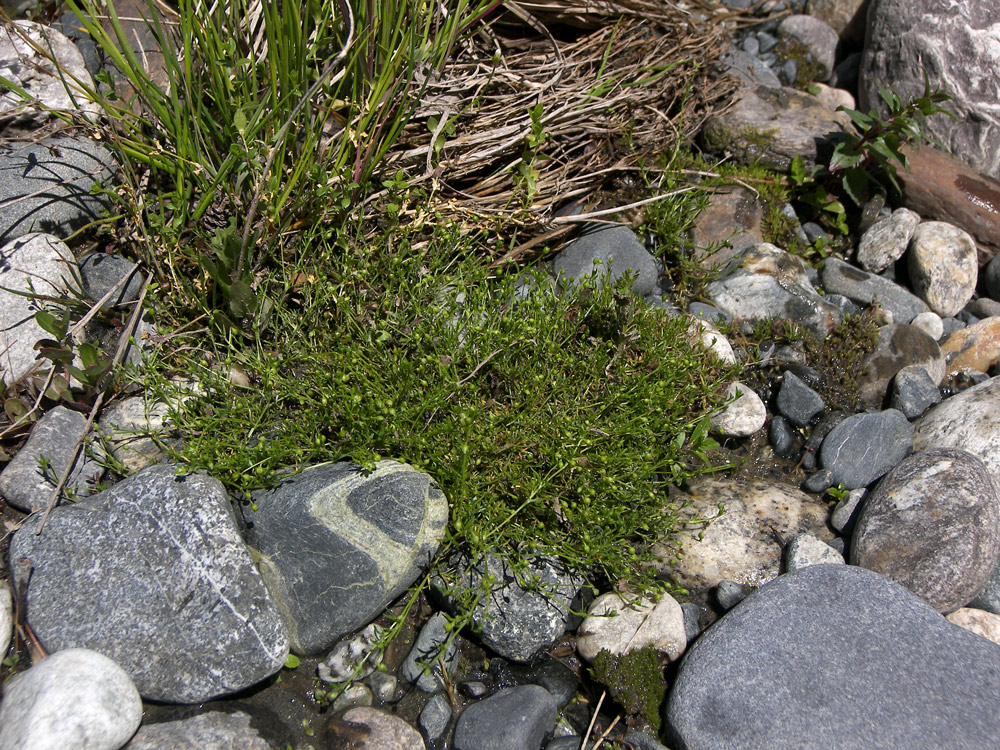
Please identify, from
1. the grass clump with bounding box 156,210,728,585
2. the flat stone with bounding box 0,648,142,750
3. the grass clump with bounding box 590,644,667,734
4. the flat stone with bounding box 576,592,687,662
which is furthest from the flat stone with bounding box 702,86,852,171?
the flat stone with bounding box 0,648,142,750

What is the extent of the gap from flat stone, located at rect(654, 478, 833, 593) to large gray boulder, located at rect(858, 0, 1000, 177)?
297 cm

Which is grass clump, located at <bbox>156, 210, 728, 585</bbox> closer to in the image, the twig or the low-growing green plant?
the twig

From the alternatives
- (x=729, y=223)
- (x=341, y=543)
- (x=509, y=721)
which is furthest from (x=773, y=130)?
(x=509, y=721)

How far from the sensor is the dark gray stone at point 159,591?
281 cm

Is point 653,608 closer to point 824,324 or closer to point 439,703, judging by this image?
point 439,703

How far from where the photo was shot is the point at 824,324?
4219 mm

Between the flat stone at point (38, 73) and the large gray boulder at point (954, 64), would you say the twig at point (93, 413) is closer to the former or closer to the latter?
the flat stone at point (38, 73)

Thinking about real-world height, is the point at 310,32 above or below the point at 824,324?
above

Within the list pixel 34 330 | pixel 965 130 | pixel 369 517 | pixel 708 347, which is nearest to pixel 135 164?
pixel 34 330

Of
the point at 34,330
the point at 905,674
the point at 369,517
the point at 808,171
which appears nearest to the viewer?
the point at 905,674

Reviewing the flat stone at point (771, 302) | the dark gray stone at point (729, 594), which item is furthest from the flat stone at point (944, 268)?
the dark gray stone at point (729, 594)

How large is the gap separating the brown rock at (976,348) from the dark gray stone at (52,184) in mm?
4990

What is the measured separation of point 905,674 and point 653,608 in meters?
1.01

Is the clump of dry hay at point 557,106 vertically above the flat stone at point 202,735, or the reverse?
the clump of dry hay at point 557,106
